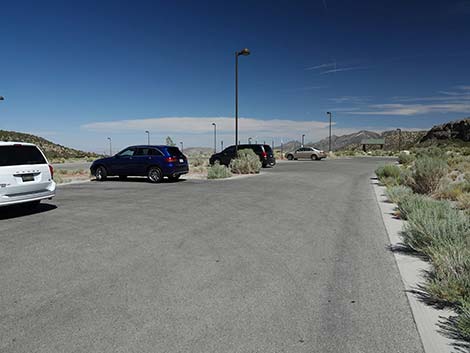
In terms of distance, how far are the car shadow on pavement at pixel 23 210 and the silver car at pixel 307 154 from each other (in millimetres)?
38986

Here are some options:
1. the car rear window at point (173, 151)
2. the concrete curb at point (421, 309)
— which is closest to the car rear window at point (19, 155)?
the car rear window at point (173, 151)

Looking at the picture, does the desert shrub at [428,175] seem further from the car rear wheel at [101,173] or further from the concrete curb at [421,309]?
the car rear wheel at [101,173]

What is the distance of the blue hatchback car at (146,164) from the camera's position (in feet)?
54.6

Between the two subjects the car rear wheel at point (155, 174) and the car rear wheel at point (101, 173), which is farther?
the car rear wheel at point (101, 173)

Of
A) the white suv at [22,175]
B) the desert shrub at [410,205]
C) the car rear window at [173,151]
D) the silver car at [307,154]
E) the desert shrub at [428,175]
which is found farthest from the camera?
the silver car at [307,154]

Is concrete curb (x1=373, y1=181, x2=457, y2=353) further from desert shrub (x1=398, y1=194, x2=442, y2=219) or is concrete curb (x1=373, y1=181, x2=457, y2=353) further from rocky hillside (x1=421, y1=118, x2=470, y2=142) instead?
rocky hillside (x1=421, y1=118, x2=470, y2=142)

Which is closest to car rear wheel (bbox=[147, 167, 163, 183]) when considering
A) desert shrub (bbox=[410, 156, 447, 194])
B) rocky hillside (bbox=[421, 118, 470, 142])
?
desert shrub (bbox=[410, 156, 447, 194])

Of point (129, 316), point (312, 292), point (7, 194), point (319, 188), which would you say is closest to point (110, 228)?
point (7, 194)

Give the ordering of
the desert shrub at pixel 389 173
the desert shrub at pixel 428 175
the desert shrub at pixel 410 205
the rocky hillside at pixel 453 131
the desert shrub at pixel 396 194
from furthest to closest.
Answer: the rocky hillside at pixel 453 131, the desert shrub at pixel 389 173, the desert shrub at pixel 428 175, the desert shrub at pixel 396 194, the desert shrub at pixel 410 205

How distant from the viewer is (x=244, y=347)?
297 centimetres

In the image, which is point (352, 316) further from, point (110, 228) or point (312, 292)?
point (110, 228)

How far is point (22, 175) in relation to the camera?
849 centimetres

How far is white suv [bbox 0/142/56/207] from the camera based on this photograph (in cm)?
818

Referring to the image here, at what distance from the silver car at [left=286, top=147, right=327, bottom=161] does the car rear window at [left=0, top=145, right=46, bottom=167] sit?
3975cm
